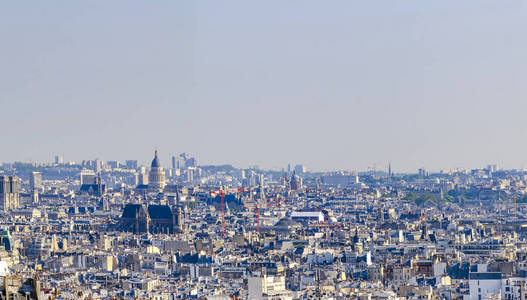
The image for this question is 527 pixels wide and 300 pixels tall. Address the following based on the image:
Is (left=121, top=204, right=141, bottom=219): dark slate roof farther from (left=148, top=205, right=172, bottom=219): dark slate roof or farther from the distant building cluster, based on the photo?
(left=148, top=205, right=172, bottom=219): dark slate roof

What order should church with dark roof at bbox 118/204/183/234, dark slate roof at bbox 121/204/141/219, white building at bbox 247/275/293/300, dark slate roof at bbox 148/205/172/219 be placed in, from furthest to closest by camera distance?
dark slate roof at bbox 121/204/141/219
dark slate roof at bbox 148/205/172/219
church with dark roof at bbox 118/204/183/234
white building at bbox 247/275/293/300

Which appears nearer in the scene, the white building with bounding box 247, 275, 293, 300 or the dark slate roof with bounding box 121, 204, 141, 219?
the white building with bounding box 247, 275, 293, 300

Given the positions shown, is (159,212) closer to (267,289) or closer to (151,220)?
(151,220)

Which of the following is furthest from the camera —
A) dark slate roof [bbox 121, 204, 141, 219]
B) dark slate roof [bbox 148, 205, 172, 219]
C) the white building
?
dark slate roof [bbox 121, 204, 141, 219]

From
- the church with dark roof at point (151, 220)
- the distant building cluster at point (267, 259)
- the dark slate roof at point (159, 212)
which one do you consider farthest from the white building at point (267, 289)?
the dark slate roof at point (159, 212)

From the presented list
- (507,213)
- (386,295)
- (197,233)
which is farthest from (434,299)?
(507,213)

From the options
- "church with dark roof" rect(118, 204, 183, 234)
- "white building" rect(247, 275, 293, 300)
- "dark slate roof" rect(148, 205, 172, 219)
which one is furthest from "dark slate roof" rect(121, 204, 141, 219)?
"white building" rect(247, 275, 293, 300)

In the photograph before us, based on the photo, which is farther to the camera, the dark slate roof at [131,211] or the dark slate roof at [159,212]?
the dark slate roof at [131,211]

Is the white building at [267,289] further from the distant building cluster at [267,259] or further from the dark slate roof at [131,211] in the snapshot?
the dark slate roof at [131,211]

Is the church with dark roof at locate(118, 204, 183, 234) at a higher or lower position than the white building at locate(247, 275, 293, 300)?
higher
